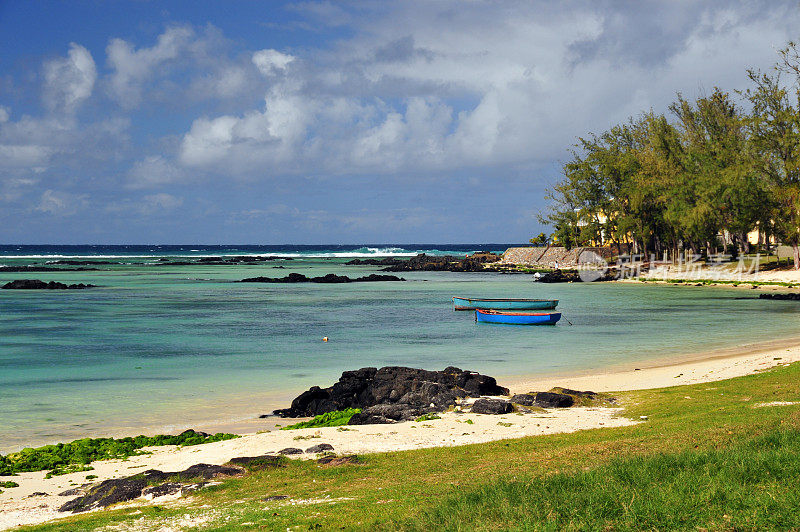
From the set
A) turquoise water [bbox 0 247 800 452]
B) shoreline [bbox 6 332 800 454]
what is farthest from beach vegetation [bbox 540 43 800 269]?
shoreline [bbox 6 332 800 454]

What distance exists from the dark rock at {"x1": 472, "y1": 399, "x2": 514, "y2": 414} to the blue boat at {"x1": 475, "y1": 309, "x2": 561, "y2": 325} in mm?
25214

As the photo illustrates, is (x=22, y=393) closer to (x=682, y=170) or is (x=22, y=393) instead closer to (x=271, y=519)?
(x=271, y=519)

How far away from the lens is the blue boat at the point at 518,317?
4219 centimetres

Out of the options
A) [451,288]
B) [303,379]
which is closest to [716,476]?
[303,379]

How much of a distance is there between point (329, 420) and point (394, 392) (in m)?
3.09

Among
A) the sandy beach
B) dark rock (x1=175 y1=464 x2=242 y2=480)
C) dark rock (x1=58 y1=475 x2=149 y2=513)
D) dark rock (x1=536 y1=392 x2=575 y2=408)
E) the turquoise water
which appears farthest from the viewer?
the turquoise water

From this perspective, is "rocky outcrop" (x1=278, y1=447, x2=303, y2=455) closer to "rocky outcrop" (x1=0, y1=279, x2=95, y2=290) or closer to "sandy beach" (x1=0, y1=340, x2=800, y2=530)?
"sandy beach" (x1=0, y1=340, x2=800, y2=530)

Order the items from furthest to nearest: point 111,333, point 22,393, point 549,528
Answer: point 111,333 < point 22,393 < point 549,528

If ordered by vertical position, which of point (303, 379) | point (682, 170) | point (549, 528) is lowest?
point (303, 379)

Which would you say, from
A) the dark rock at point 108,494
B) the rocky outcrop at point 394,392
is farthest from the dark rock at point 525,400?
the dark rock at point 108,494

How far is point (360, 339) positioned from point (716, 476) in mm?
28795

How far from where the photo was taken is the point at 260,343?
3472cm

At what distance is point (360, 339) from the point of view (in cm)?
3650

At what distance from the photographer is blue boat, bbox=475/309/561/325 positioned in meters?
42.2
